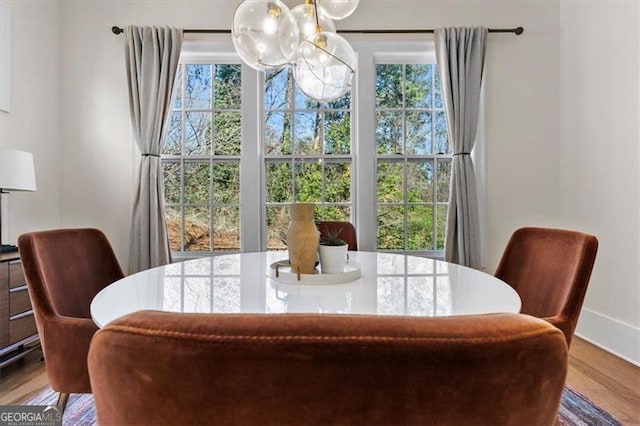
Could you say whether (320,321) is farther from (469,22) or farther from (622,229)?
(469,22)

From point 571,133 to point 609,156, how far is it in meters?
0.44

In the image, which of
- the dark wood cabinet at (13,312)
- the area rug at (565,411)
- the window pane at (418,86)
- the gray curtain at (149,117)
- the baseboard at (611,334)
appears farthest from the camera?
the window pane at (418,86)

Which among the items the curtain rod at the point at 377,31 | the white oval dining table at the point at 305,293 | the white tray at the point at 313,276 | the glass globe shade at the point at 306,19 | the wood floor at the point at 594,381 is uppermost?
the curtain rod at the point at 377,31

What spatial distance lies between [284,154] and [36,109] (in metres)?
1.97

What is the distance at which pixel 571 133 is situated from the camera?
9.37ft

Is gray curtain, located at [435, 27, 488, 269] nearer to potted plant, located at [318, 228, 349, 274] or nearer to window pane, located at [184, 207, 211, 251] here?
potted plant, located at [318, 228, 349, 274]

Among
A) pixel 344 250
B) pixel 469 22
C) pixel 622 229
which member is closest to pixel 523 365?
pixel 344 250

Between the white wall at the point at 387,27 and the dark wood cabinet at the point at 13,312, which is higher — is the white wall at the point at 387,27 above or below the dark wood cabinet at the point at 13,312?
above

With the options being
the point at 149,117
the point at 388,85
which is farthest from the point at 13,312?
the point at 388,85

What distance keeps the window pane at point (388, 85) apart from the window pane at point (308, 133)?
0.57m

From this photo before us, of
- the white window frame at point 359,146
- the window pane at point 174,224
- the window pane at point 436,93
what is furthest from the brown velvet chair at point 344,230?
the window pane at point 436,93

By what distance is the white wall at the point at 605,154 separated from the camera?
232 cm

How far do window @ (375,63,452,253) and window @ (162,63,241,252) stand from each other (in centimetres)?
129

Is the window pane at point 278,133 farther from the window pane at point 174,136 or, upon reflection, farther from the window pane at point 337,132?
the window pane at point 174,136
